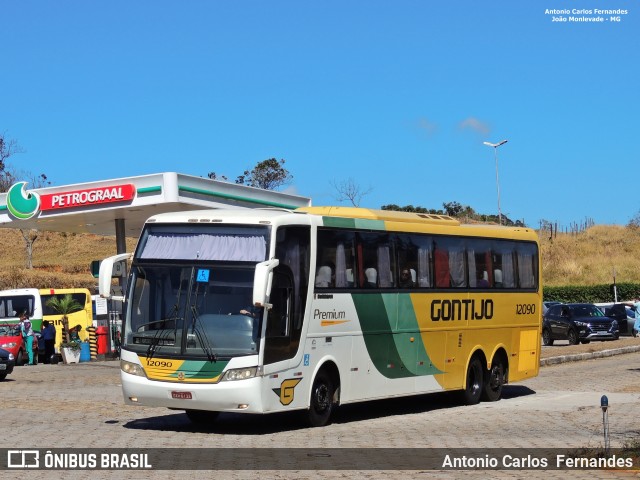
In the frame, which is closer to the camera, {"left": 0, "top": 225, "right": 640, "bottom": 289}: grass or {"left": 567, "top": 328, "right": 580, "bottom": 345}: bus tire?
{"left": 567, "top": 328, "right": 580, "bottom": 345}: bus tire

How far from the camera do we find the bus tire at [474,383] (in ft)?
68.8

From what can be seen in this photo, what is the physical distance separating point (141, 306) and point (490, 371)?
8.49 m

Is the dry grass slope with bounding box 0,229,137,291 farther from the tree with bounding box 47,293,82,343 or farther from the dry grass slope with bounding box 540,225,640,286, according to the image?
the dry grass slope with bounding box 540,225,640,286

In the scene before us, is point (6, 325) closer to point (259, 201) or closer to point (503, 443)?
point (259, 201)

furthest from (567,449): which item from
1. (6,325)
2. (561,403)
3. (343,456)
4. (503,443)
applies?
(6,325)

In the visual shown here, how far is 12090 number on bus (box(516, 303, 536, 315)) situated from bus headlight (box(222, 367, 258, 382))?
9.04 metres

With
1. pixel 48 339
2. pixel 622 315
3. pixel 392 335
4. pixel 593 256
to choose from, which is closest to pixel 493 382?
pixel 392 335

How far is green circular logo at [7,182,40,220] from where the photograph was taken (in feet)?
121

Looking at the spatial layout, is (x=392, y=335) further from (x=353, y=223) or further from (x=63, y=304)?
(x=63, y=304)

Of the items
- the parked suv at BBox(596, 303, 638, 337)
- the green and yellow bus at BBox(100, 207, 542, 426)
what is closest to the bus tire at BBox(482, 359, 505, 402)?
the green and yellow bus at BBox(100, 207, 542, 426)

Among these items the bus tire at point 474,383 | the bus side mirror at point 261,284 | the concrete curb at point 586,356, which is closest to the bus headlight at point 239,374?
the bus side mirror at point 261,284

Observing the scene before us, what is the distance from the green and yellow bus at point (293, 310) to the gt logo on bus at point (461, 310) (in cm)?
4

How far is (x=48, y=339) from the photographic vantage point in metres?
36.8

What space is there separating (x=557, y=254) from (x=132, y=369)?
90234 millimetres
